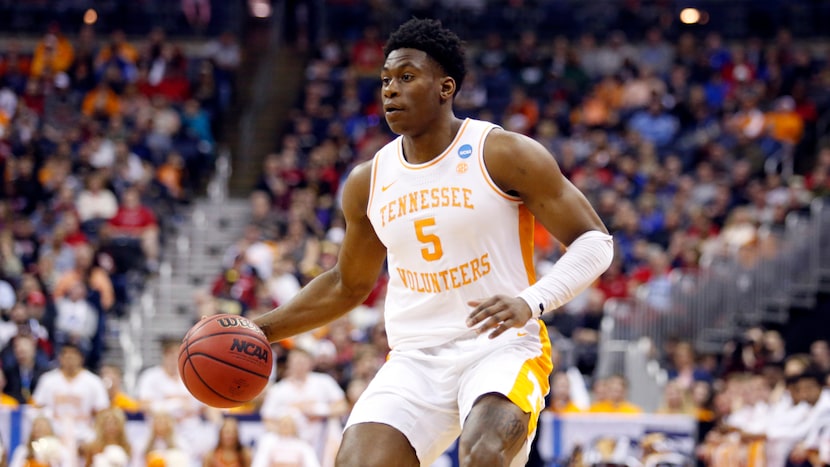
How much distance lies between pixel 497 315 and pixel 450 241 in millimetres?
721

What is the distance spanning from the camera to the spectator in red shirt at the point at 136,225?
17094 millimetres

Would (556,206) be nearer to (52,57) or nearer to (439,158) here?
(439,158)

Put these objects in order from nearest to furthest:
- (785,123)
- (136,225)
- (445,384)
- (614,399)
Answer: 1. (445,384)
2. (614,399)
3. (136,225)
4. (785,123)

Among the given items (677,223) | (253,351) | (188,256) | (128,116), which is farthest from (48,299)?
(253,351)

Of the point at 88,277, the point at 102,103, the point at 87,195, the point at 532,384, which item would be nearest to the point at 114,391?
the point at 88,277

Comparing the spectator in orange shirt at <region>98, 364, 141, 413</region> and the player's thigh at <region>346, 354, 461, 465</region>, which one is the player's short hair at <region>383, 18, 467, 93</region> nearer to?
the player's thigh at <region>346, 354, 461, 465</region>

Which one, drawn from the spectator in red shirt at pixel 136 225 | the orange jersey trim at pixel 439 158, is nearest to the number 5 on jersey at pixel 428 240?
the orange jersey trim at pixel 439 158

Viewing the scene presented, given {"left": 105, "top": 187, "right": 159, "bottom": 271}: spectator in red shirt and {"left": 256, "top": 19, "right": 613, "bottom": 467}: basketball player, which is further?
{"left": 105, "top": 187, "right": 159, "bottom": 271}: spectator in red shirt

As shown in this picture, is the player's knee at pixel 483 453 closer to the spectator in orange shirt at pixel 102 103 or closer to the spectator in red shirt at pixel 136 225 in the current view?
the spectator in red shirt at pixel 136 225

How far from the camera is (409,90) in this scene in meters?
5.90

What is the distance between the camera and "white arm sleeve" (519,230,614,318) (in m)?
5.45

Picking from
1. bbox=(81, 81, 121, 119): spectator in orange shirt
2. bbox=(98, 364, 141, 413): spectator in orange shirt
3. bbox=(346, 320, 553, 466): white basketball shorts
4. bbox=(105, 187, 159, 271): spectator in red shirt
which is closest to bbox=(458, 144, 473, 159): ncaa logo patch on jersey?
bbox=(346, 320, 553, 466): white basketball shorts

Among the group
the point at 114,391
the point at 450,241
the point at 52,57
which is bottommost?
the point at 114,391

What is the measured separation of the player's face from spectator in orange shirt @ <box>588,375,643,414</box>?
24.0 ft
